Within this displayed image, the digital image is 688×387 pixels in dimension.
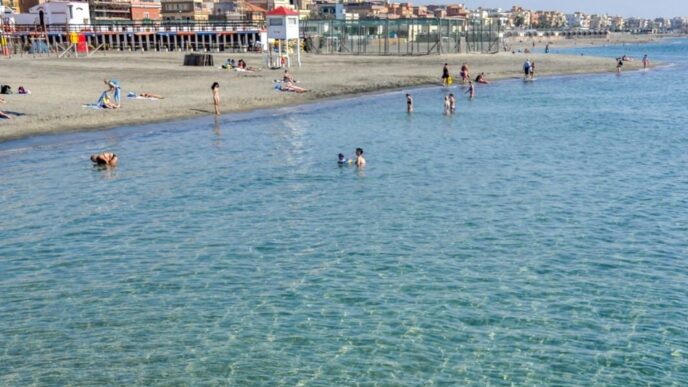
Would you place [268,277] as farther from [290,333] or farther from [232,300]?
[290,333]

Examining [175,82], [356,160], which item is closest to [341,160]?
[356,160]

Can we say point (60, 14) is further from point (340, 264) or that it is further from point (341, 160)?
point (340, 264)

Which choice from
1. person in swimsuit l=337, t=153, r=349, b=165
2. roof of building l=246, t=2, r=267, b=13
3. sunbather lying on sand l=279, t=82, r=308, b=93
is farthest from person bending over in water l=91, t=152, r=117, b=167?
roof of building l=246, t=2, r=267, b=13

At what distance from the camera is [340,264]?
50.8ft

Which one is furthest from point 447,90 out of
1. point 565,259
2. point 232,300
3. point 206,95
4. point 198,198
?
point 232,300

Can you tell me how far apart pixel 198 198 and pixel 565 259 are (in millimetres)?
10831

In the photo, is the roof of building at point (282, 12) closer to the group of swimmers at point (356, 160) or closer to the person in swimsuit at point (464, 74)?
the person in swimsuit at point (464, 74)

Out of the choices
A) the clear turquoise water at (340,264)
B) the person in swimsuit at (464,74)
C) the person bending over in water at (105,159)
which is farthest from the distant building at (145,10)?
the person bending over in water at (105,159)

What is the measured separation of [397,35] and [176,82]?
5320 cm

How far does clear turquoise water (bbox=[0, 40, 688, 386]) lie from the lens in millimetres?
11242

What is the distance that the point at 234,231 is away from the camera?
707 inches

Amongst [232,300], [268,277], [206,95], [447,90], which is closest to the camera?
[232,300]

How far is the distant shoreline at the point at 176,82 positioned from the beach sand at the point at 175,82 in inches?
1.9

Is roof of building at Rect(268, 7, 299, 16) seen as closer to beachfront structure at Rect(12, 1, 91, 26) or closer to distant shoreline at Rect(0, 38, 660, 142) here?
distant shoreline at Rect(0, 38, 660, 142)
